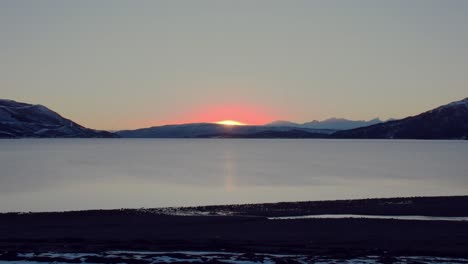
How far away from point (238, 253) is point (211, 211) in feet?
64.6

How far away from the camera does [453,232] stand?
100.0 feet

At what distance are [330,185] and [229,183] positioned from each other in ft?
43.3

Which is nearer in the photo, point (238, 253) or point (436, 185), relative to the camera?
point (238, 253)

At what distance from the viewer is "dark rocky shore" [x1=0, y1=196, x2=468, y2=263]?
25.1m

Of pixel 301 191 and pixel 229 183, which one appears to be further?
pixel 229 183

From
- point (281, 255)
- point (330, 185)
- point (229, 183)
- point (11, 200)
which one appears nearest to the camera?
point (281, 255)

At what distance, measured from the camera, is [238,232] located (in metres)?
31.4

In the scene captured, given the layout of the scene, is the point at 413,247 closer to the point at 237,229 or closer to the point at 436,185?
the point at 237,229

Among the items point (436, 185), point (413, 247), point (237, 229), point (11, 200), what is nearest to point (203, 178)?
point (436, 185)

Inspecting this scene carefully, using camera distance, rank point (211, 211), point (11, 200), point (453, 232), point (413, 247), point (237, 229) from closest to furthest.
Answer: point (413, 247)
point (453, 232)
point (237, 229)
point (211, 211)
point (11, 200)

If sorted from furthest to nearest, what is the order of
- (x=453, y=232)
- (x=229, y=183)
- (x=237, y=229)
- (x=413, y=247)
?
(x=229, y=183), (x=237, y=229), (x=453, y=232), (x=413, y=247)

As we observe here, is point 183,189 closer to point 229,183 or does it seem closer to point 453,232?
point 229,183

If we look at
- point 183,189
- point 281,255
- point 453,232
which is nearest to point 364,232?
point 453,232

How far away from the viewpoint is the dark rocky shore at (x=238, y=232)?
2511 centimetres
